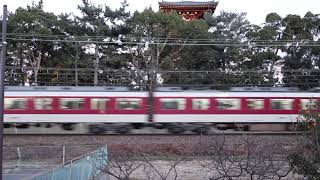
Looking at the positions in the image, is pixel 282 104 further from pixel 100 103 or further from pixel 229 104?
pixel 100 103

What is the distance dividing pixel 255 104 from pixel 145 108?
6663 millimetres

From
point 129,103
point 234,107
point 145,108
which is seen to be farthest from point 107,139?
point 234,107

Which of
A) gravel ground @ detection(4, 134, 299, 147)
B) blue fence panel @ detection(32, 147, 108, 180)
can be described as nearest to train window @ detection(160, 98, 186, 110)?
gravel ground @ detection(4, 134, 299, 147)

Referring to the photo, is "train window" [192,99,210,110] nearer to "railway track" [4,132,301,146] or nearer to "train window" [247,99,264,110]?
"railway track" [4,132,301,146]

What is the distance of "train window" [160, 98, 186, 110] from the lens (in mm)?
31141

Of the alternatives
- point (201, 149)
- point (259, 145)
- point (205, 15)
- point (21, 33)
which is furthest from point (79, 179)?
point (205, 15)

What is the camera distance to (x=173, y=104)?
31.2 metres

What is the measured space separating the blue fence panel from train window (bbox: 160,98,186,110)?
42.3 ft

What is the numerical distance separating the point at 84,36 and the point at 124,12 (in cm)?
553

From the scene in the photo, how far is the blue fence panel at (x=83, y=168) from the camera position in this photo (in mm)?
15326

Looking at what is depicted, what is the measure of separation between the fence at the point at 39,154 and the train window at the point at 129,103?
5.44m

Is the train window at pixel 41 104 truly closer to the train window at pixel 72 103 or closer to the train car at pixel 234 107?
the train window at pixel 72 103

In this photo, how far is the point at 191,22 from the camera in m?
50.2

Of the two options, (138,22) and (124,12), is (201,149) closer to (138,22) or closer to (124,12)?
(138,22)
